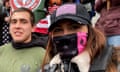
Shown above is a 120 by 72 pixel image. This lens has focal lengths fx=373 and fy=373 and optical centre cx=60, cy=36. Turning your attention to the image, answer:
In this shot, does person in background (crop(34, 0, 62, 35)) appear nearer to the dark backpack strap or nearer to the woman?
the woman

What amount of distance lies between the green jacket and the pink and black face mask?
103 cm

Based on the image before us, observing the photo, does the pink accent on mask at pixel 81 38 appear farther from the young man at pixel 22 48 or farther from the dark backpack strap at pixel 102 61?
the young man at pixel 22 48

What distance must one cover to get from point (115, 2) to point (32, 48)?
1.02m

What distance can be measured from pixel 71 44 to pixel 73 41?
0.03 m

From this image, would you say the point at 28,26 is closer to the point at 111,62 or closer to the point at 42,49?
the point at 42,49

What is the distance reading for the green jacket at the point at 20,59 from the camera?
12.6 feet

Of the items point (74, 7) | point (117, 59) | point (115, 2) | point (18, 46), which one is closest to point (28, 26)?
point (18, 46)

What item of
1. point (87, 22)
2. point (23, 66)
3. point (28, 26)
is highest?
point (87, 22)

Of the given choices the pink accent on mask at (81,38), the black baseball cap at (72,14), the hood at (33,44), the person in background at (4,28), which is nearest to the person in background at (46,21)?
the person in background at (4,28)

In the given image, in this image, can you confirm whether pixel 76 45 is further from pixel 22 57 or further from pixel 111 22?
pixel 22 57

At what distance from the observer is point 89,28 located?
290cm

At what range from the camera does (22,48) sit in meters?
4.09

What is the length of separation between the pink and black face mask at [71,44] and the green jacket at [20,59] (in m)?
1.03

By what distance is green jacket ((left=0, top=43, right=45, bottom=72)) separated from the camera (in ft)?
12.6
